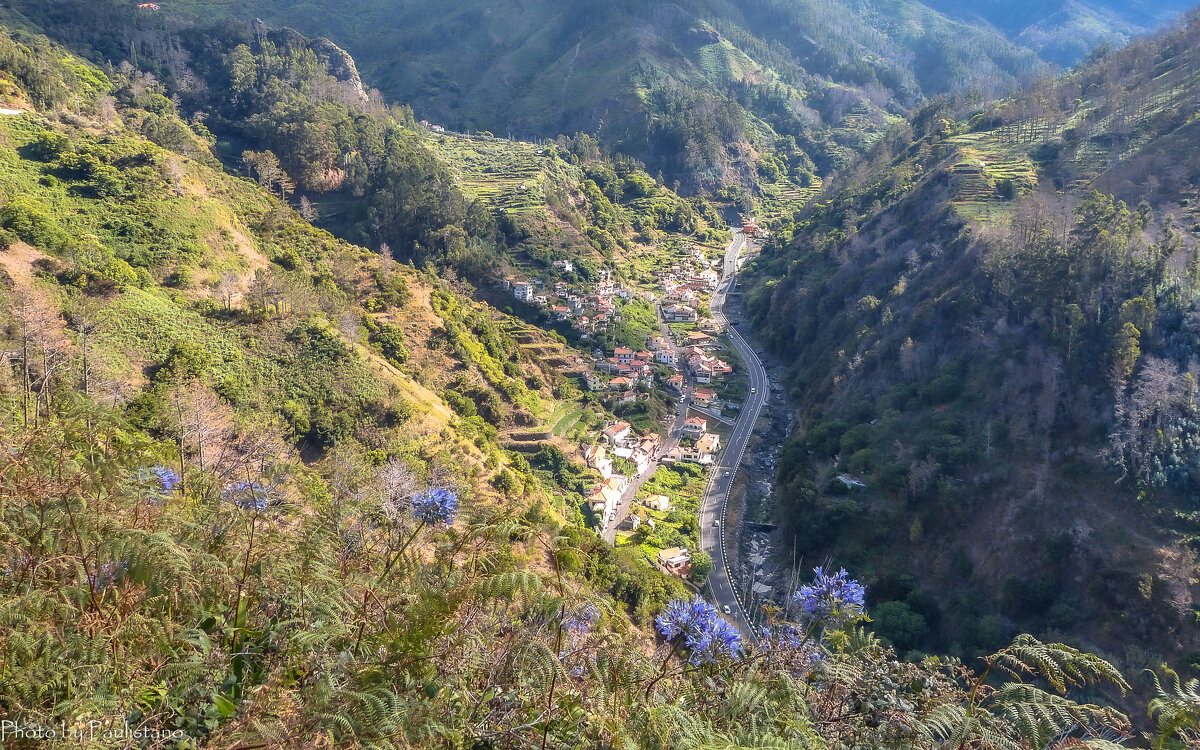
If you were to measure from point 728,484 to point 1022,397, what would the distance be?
13.5m

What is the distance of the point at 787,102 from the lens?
10769 centimetres

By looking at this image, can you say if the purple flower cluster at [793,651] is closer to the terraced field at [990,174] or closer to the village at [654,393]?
the village at [654,393]

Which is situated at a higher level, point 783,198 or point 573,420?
point 783,198

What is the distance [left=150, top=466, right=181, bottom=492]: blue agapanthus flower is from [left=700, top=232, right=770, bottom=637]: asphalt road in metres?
13.9

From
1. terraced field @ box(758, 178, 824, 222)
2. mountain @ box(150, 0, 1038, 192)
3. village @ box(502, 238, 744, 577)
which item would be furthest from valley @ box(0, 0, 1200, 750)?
mountain @ box(150, 0, 1038, 192)

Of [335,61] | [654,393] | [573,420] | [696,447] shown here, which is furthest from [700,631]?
[335,61]

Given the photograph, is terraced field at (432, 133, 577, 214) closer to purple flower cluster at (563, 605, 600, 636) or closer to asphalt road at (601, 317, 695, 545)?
asphalt road at (601, 317, 695, 545)

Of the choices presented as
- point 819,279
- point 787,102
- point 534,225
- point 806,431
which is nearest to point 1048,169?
point 819,279

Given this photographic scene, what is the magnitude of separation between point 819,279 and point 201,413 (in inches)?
1590

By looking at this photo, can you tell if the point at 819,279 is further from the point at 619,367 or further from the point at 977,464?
the point at 977,464

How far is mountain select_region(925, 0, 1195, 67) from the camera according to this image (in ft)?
474

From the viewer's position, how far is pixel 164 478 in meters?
5.06

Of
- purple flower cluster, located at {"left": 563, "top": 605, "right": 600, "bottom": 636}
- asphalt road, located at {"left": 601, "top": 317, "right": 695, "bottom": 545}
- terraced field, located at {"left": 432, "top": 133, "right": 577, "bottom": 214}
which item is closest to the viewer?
purple flower cluster, located at {"left": 563, "top": 605, "right": 600, "bottom": 636}

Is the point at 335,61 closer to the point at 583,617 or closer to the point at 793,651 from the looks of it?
the point at 583,617
